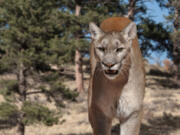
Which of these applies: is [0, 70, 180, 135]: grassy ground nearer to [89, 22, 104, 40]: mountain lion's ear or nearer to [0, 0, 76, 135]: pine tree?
[0, 0, 76, 135]: pine tree

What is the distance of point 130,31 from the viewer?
354 cm

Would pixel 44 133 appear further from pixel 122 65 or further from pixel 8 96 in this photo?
pixel 122 65

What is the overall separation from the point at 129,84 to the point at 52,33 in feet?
22.9

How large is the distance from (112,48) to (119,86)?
0.64 meters

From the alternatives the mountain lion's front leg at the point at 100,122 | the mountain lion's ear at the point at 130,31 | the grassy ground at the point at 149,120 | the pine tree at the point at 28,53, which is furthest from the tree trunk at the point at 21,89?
A: the mountain lion's ear at the point at 130,31

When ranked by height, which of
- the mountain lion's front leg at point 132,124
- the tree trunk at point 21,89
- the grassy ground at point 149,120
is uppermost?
the mountain lion's front leg at point 132,124

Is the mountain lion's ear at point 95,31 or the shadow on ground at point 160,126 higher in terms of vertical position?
the mountain lion's ear at point 95,31

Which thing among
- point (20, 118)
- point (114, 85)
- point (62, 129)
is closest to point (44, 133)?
point (62, 129)

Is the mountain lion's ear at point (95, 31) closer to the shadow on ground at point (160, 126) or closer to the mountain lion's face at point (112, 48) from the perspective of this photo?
the mountain lion's face at point (112, 48)

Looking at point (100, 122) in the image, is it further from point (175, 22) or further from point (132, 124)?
point (175, 22)

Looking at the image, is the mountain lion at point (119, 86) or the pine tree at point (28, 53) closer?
the mountain lion at point (119, 86)

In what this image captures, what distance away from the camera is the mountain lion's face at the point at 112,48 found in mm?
3143

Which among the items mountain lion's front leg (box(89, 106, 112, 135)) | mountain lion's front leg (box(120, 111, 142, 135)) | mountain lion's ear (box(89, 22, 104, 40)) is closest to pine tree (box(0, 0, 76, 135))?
mountain lion's front leg (box(89, 106, 112, 135))

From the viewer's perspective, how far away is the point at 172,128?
462 inches
